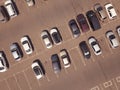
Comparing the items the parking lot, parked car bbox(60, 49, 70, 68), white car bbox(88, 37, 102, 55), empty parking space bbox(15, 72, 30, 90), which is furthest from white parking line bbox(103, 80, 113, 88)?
empty parking space bbox(15, 72, 30, 90)

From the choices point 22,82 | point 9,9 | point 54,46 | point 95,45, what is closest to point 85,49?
point 95,45

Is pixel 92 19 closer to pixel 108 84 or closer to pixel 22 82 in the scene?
pixel 108 84

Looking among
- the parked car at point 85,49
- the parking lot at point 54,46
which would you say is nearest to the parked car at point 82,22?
the parking lot at point 54,46

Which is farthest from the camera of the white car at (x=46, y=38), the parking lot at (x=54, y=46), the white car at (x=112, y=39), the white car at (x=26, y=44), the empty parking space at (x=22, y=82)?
the empty parking space at (x=22, y=82)

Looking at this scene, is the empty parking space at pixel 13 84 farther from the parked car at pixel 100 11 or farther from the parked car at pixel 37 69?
the parked car at pixel 100 11

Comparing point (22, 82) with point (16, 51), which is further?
point (22, 82)

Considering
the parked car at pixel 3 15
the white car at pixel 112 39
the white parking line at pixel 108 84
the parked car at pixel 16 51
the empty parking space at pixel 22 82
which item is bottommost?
the white parking line at pixel 108 84
